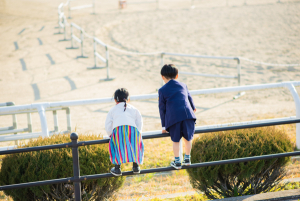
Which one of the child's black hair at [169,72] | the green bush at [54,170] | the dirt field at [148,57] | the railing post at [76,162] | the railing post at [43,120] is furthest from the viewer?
the dirt field at [148,57]

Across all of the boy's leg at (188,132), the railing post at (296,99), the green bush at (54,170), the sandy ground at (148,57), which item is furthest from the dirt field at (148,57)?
the railing post at (296,99)

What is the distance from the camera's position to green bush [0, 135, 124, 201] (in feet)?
11.4

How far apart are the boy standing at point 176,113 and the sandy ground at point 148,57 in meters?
1.35

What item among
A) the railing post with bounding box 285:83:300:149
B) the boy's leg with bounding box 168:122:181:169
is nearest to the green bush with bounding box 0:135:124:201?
the boy's leg with bounding box 168:122:181:169

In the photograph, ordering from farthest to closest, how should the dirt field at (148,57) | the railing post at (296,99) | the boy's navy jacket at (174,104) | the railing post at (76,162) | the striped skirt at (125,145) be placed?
the dirt field at (148,57), the railing post at (296,99), the boy's navy jacket at (174,104), the striped skirt at (125,145), the railing post at (76,162)

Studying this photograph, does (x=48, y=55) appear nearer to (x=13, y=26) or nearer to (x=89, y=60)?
(x=89, y=60)

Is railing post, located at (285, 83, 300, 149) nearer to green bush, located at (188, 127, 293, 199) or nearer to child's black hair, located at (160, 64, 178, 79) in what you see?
green bush, located at (188, 127, 293, 199)

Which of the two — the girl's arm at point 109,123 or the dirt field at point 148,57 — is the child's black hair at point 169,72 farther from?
the dirt field at point 148,57

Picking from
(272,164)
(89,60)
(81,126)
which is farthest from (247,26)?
(272,164)

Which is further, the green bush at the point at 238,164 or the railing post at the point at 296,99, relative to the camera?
the railing post at the point at 296,99

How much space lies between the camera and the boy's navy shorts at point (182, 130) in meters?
3.15

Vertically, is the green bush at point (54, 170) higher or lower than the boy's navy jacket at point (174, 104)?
lower

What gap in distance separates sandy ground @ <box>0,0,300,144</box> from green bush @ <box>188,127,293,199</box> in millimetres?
1581

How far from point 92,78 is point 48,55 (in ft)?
14.1
